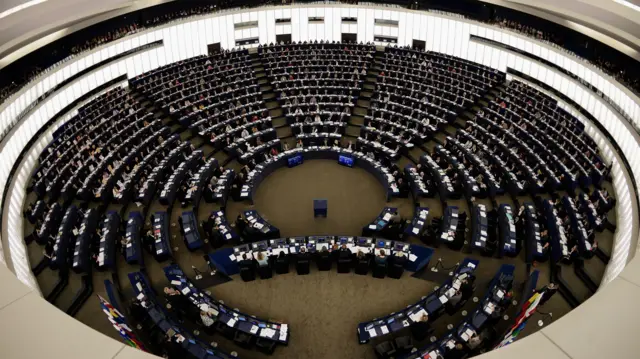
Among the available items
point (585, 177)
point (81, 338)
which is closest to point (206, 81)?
point (585, 177)

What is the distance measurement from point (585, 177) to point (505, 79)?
37.6 feet

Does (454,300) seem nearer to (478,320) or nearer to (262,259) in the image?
(478,320)

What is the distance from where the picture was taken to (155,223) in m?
20.4

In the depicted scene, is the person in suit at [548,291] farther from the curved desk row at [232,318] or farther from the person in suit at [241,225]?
the person in suit at [241,225]

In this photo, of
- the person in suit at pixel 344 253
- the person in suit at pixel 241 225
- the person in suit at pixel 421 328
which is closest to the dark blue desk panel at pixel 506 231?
the person in suit at pixel 421 328

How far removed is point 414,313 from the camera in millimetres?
16172

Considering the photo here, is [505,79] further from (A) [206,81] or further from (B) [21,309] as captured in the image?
(B) [21,309]

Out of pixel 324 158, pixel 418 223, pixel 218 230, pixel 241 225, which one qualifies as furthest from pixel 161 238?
pixel 418 223

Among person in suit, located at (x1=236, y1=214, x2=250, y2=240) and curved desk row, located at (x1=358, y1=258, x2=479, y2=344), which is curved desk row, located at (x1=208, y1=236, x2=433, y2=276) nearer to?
person in suit, located at (x1=236, y1=214, x2=250, y2=240)

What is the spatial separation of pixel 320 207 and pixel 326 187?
2.64 metres

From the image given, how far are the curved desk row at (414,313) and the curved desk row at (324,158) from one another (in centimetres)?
674

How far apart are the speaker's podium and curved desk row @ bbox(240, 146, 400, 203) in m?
3.31

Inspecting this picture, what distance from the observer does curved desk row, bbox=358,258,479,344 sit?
15766 millimetres

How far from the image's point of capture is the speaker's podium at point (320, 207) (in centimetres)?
2198
